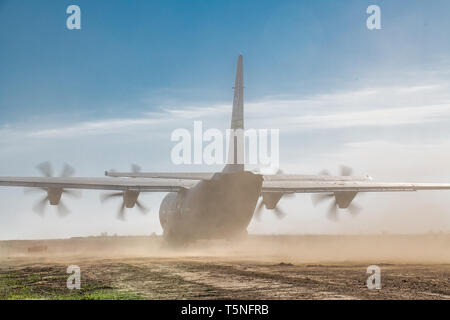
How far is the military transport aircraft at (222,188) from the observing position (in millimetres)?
30422

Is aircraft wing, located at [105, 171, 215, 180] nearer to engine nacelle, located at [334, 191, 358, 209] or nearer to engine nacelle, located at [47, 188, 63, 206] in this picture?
engine nacelle, located at [47, 188, 63, 206]

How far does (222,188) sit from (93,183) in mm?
7724

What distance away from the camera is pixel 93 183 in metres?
31.2

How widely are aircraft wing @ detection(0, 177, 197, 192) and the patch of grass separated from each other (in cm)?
802

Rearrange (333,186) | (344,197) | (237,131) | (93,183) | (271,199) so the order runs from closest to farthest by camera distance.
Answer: (237,131) < (93,183) < (333,186) < (344,197) < (271,199)

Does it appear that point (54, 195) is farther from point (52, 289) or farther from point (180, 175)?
point (52, 289)

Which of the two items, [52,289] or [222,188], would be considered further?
[222,188]

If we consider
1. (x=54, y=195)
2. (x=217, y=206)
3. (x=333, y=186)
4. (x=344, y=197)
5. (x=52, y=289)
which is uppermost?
(x=333, y=186)

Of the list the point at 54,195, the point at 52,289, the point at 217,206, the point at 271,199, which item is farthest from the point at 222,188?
the point at 52,289

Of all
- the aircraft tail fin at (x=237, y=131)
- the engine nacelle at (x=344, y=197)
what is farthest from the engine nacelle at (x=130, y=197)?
the engine nacelle at (x=344, y=197)

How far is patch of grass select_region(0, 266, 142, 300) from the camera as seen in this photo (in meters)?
15.7

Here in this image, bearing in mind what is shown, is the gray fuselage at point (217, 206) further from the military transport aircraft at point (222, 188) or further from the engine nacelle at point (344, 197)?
the engine nacelle at point (344, 197)
